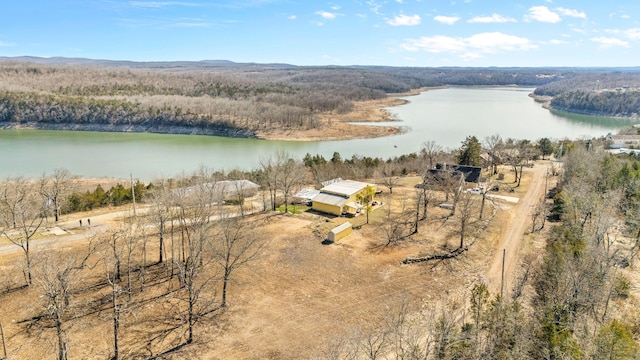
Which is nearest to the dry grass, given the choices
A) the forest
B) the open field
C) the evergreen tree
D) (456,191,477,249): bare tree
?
the open field

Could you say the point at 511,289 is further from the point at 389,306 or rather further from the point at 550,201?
the point at 550,201

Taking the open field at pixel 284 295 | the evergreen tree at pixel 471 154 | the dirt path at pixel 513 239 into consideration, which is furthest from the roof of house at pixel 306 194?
the evergreen tree at pixel 471 154

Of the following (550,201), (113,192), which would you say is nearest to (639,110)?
(550,201)

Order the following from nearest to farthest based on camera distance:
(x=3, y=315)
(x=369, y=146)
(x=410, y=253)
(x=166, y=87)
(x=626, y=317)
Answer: (x=3, y=315) → (x=626, y=317) → (x=410, y=253) → (x=369, y=146) → (x=166, y=87)

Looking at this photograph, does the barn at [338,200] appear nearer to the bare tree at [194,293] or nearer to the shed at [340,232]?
the shed at [340,232]

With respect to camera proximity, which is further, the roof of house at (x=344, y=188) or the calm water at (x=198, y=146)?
the calm water at (x=198, y=146)

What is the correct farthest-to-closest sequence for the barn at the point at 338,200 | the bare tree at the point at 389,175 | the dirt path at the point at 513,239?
the bare tree at the point at 389,175, the barn at the point at 338,200, the dirt path at the point at 513,239

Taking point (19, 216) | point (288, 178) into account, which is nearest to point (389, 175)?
point (288, 178)
